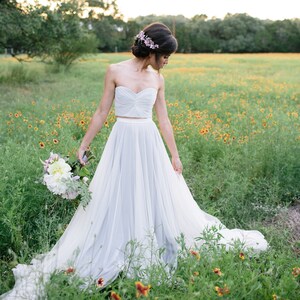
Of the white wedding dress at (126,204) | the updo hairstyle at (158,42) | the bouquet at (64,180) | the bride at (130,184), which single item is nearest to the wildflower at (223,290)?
the bride at (130,184)

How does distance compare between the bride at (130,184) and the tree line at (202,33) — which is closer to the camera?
the bride at (130,184)

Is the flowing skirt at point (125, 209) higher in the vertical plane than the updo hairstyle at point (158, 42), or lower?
lower

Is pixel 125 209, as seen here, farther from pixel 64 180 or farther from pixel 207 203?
pixel 207 203

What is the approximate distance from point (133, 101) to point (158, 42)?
55 cm

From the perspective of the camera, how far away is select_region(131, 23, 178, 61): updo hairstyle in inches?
149

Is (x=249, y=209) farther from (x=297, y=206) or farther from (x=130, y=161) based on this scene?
(x=130, y=161)

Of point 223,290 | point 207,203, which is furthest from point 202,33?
point 223,290

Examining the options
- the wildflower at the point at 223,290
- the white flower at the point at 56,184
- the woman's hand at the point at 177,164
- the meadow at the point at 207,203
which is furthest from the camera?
the woman's hand at the point at 177,164

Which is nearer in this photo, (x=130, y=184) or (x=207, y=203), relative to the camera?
(x=130, y=184)

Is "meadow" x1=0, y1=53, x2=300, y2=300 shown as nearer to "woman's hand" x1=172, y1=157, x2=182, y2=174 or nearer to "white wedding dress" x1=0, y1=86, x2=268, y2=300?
"white wedding dress" x1=0, y1=86, x2=268, y2=300

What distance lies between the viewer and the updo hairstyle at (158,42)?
380 cm

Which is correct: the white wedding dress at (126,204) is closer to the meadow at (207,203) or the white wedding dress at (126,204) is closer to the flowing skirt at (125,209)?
the flowing skirt at (125,209)

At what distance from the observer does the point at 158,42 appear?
3795 millimetres

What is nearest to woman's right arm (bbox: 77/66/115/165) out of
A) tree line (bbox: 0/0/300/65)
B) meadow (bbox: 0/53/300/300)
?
meadow (bbox: 0/53/300/300)
